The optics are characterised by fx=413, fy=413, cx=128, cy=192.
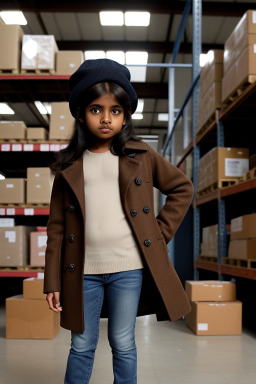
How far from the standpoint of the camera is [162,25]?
34.6ft

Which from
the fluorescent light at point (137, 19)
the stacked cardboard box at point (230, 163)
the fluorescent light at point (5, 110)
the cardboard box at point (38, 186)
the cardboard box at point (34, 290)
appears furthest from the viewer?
the fluorescent light at point (5, 110)

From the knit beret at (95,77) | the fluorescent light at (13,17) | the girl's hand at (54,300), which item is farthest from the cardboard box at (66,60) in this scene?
the fluorescent light at (13,17)

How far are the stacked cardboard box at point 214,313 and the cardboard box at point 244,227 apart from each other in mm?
547

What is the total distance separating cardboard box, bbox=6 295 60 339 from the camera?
10.7 ft

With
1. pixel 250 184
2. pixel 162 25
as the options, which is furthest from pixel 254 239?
pixel 162 25

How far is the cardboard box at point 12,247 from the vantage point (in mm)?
4551

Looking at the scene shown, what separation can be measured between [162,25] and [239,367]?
31.5ft

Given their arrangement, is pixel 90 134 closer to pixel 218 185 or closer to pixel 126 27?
pixel 218 185

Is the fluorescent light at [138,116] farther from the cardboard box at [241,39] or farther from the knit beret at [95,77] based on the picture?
the knit beret at [95,77]

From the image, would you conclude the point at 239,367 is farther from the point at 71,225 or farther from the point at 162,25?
the point at 162,25

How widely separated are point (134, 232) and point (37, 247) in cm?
322

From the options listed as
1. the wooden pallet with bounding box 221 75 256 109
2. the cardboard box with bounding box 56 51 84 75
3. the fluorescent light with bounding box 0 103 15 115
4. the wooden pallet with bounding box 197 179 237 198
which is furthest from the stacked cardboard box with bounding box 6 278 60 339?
the fluorescent light with bounding box 0 103 15 115

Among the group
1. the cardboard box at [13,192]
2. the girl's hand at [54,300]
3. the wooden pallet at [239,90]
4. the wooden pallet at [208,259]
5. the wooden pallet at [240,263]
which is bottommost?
the wooden pallet at [208,259]

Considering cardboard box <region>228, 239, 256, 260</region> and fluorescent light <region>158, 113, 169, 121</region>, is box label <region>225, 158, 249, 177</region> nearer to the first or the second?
cardboard box <region>228, 239, 256, 260</region>
